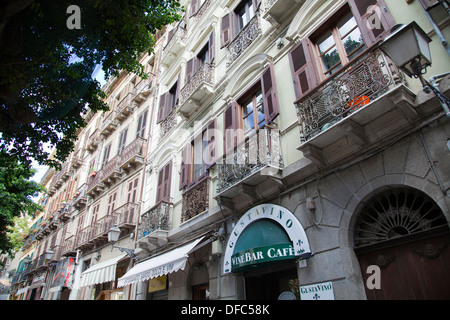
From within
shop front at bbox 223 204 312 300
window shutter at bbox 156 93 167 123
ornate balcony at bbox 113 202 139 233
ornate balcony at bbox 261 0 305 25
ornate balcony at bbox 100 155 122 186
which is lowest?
shop front at bbox 223 204 312 300

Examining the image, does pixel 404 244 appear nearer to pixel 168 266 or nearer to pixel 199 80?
pixel 168 266

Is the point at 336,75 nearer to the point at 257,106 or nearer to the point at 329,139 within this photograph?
the point at 329,139

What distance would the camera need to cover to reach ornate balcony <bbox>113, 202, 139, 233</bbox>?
43.6ft

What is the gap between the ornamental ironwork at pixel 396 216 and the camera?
444 cm

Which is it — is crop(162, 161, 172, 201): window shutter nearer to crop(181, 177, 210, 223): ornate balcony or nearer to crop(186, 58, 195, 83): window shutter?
crop(181, 177, 210, 223): ornate balcony

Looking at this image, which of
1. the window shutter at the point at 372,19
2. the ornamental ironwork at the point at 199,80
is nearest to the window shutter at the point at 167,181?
the ornamental ironwork at the point at 199,80

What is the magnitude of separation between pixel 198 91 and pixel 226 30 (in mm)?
2551

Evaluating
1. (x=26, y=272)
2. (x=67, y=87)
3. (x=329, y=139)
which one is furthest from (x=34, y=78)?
(x=26, y=272)

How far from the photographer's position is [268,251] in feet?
18.4

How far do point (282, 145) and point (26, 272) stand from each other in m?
30.0

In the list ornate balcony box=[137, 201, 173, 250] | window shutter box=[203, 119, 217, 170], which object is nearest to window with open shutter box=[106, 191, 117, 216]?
ornate balcony box=[137, 201, 173, 250]

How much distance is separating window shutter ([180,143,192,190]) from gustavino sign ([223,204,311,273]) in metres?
3.56

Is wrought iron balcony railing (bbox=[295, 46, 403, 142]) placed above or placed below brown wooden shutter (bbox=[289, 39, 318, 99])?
below

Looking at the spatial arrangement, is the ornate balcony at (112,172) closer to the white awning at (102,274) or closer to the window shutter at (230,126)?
the white awning at (102,274)
